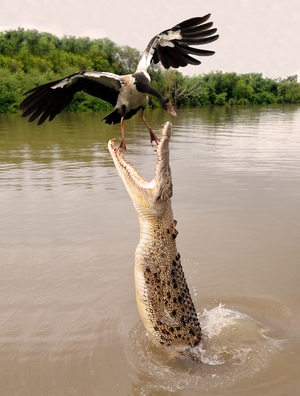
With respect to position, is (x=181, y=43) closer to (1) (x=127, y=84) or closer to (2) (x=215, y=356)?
(1) (x=127, y=84)

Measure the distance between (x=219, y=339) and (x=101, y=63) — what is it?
197 ft

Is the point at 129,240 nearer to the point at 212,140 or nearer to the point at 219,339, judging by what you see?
the point at 219,339

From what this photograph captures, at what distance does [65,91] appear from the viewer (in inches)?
146

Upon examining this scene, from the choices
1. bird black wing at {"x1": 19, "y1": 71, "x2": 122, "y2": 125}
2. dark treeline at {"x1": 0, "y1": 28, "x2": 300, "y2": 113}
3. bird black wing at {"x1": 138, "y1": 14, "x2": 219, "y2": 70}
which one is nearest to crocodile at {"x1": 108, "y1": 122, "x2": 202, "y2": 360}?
bird black wing at {"x1": 19, "y1": 71, "x2": 122, "y2": 125}

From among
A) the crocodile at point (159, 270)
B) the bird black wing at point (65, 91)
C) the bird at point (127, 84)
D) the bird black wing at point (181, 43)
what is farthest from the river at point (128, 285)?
the bird black wing at point (181, 43)

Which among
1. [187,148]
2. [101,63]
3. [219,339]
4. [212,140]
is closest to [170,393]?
[219,339]

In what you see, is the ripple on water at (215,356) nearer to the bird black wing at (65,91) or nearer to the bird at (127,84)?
the bird at (127,84)

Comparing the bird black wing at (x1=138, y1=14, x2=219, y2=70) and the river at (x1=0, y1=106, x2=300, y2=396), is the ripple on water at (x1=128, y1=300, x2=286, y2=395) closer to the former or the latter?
the river at (x1=0, y1=106, x2=300, y2=396)

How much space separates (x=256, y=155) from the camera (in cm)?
1394

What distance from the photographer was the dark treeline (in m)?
43.6

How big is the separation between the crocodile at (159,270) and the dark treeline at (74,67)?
36497 mm

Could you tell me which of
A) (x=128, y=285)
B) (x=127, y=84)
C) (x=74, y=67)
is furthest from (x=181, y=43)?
(x=74, y=67)

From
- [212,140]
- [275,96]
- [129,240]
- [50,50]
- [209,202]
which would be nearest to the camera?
[129,240]

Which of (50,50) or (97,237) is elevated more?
(50,50)
